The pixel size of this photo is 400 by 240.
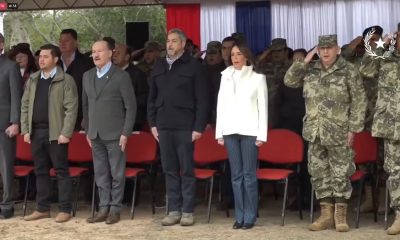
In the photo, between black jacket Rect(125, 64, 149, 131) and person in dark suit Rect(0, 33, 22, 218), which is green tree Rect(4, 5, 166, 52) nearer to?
black jacket Rect(125, 64, 149, 131)

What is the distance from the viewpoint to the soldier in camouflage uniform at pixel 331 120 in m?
5.57

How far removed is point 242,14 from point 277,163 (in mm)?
6430

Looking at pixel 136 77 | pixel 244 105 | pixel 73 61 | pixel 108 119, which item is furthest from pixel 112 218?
pixel 73 61

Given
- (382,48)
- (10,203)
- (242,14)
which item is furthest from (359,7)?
(10,203)

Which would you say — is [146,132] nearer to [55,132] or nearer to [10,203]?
[55,132]

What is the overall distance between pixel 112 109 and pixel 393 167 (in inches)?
102

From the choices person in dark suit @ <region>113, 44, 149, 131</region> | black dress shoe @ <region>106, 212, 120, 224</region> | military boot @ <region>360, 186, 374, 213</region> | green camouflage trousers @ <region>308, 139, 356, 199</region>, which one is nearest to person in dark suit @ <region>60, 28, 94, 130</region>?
person in dark suit @ <region>113, 44, 149, 131</region>

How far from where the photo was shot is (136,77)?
278 inches

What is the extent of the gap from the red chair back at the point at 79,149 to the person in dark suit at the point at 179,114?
1052 mm

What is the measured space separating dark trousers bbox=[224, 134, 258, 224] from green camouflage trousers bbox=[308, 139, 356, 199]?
0.51 metres

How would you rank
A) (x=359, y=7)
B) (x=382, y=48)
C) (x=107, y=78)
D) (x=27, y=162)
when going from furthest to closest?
(x=359, y=7), (x=27, y=162), (x=107, y=78), (x=382, y=48)

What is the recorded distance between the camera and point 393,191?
5.60 metres

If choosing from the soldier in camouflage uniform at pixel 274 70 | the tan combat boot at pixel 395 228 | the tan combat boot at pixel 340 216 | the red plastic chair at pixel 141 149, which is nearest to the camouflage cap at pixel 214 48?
the soldier in camouflage uniform at pixel 274 70

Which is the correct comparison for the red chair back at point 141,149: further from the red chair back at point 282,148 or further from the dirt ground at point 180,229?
the red chair back at point 282,148
